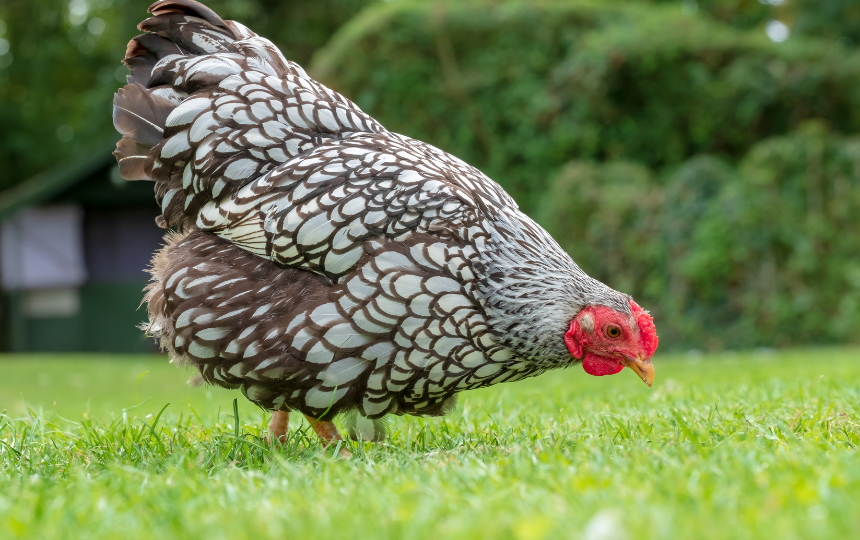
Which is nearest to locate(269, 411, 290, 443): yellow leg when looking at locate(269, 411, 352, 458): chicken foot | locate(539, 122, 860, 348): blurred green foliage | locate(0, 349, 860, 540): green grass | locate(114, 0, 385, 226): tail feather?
locate(269, 411, 352, 458): chicken foot

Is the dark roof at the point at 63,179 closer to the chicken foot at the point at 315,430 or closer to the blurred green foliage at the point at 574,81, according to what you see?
the blurred green foliage at the point at 574,81

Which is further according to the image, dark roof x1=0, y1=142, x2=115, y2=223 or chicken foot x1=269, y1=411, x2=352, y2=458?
dark roof x1=0, y1=142, x2=115, y2=223

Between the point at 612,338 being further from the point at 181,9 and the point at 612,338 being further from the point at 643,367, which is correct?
the point at 181,9

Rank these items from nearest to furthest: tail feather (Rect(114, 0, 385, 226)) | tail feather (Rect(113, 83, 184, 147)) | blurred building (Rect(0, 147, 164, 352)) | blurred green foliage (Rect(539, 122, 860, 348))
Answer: tail feather (Rect(114, 0, 385, 226)) → tail feather (Rect(113, 83, 184, 147)) → blurred green foliage (Rect(539, 122, 860, 348)) → blurred building (Rect(0, 147, 164, 352))

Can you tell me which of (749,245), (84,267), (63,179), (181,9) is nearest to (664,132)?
(749,245)

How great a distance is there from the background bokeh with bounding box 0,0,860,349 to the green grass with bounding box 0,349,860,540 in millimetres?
5862

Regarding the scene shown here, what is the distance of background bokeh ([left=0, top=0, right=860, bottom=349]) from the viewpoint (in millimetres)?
9031

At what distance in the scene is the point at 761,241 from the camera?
354 inches

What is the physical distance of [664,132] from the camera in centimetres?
1197

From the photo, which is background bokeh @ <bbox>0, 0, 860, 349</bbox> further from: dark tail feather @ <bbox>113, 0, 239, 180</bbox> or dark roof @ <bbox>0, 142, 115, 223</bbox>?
dark tail feather @ <bbox>113, 0, 239, 180</bbox>

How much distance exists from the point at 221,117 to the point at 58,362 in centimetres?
1028

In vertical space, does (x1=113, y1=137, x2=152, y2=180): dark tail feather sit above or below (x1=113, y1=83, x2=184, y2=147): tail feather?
below

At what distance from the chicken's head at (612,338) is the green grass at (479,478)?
260 mm

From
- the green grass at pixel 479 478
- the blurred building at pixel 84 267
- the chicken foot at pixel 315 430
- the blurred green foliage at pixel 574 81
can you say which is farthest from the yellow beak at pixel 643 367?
the blurred building at pixel 84 267
